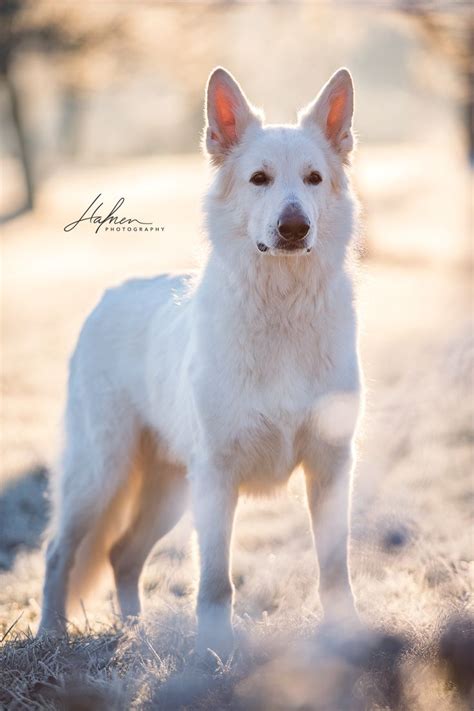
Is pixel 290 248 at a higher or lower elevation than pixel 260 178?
lower

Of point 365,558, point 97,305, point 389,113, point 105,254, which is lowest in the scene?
point 389,113

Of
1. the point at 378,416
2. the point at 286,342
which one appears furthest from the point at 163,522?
the point at 378,416

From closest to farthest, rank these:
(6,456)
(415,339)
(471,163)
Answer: (6,456), (415,339), (471,163)

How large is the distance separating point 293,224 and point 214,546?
1.42 m

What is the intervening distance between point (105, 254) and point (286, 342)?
16528mm

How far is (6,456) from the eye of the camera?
7.32 metres

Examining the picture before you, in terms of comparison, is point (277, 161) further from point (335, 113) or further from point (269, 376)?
point (269, 376)

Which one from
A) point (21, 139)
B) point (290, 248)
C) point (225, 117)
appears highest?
point (225, 117)

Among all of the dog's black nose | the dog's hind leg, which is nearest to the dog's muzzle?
the dog's black nose

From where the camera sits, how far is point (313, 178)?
396 centimetres

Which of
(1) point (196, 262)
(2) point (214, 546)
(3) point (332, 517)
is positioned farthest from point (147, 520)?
(1) point (196, 262)

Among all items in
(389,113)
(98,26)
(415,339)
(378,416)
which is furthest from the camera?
(389,113)

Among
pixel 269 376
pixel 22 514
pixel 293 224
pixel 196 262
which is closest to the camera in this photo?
pixel 293 224

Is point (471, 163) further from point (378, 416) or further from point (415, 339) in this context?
point (378, 416)
